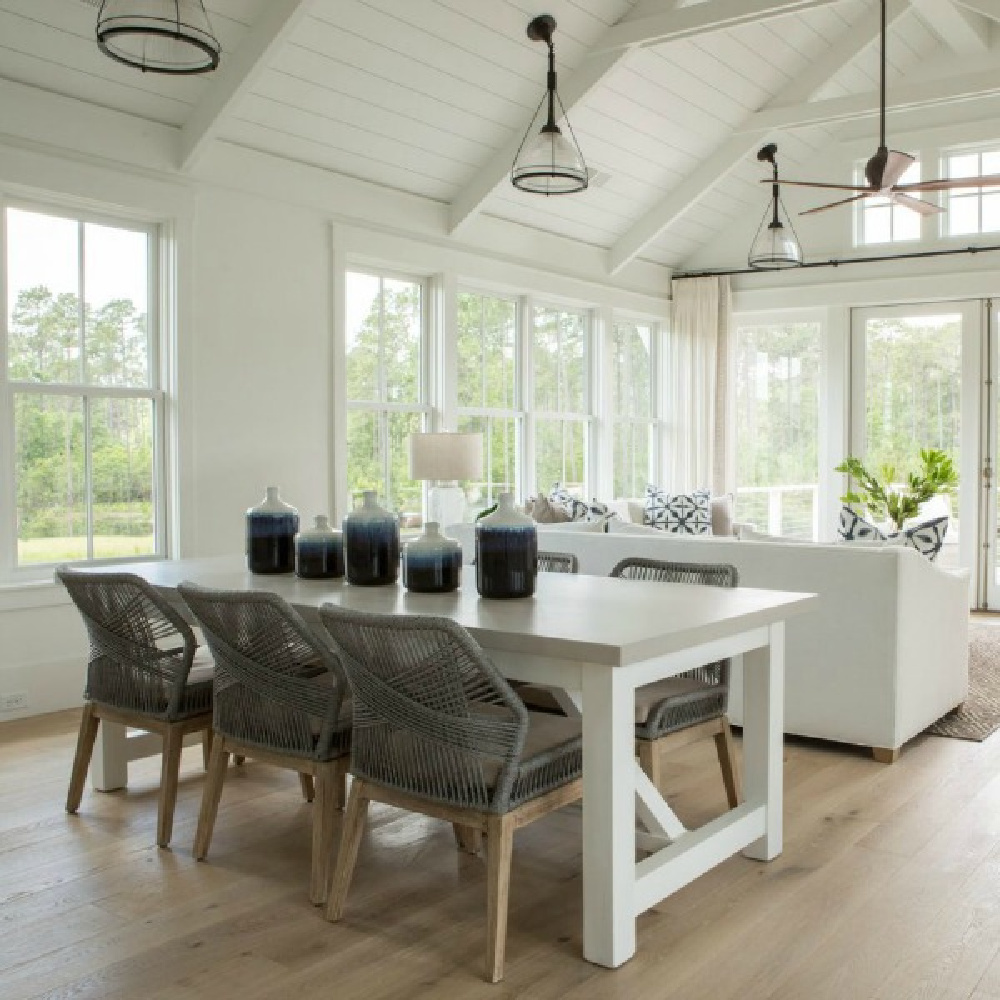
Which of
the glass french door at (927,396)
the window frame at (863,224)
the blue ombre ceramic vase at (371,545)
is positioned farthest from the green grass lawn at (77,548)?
the window frame at (863,224)

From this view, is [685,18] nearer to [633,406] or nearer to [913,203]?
[913,203]

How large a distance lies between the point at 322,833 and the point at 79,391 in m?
2.98

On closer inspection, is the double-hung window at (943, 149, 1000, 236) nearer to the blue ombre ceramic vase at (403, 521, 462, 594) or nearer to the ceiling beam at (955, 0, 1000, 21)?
the ceiling beam at (955, 0, 1000, 21)

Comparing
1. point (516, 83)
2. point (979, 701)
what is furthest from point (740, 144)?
point (979, 701)

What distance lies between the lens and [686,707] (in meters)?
3.08

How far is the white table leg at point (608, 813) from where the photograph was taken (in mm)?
2336

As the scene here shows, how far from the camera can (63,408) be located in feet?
16.0

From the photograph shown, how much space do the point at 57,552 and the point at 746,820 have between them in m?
3.37

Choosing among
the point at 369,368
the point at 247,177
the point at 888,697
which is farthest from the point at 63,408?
the point at 888,697

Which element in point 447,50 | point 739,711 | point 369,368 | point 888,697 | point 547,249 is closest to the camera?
point 888,697

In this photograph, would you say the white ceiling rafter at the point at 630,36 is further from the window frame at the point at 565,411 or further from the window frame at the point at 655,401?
the window frame at the point at 655,401

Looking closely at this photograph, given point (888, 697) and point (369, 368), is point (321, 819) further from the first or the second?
point (369, 368)

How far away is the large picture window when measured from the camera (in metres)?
8.80

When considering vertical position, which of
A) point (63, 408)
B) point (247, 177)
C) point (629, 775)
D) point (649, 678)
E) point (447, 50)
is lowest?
point (629, 775)
